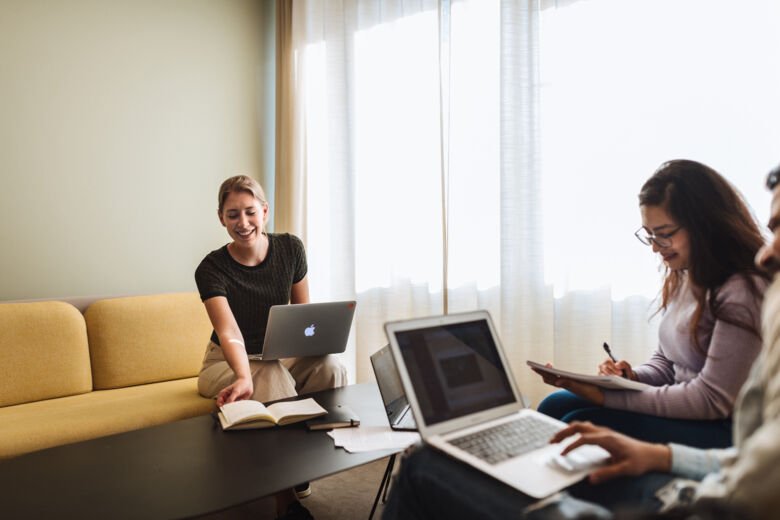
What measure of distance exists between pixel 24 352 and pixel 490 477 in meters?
2.04

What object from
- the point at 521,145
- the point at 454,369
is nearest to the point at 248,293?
the point at 454,369

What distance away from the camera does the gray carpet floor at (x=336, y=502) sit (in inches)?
77.9

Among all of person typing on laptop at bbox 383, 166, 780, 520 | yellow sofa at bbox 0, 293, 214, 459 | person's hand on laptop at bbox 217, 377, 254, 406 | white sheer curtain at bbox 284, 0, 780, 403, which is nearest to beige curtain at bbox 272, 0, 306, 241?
white sheer curtain at bbox 284, 0, 780, 403

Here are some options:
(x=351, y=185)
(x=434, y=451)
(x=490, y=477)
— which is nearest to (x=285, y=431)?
(x=434, y=451)

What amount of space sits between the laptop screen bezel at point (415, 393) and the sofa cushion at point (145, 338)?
5.82 feet

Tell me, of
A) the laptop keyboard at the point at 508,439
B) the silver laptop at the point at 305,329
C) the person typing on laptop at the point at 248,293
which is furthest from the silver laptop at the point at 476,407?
the person typing on laptop at the point at 248,293

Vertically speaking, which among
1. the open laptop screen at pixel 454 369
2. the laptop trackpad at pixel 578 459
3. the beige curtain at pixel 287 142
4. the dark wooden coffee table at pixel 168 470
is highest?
the beige curtain at pixel 287 142

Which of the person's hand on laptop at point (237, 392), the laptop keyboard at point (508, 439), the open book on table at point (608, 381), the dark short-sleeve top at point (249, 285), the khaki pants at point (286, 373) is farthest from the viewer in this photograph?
the dark short-sleeve top at point (249, 285)

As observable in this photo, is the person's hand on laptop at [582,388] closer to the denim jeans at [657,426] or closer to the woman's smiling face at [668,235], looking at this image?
the denim jeans at [657,426]

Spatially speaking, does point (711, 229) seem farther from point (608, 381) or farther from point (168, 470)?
point (168, 470)

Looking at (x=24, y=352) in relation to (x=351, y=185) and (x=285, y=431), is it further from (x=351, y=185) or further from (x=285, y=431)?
(x=351, y=185)

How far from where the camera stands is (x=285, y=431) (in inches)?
60.7

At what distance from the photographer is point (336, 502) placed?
2082mm

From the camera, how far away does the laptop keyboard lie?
42.1 inches
